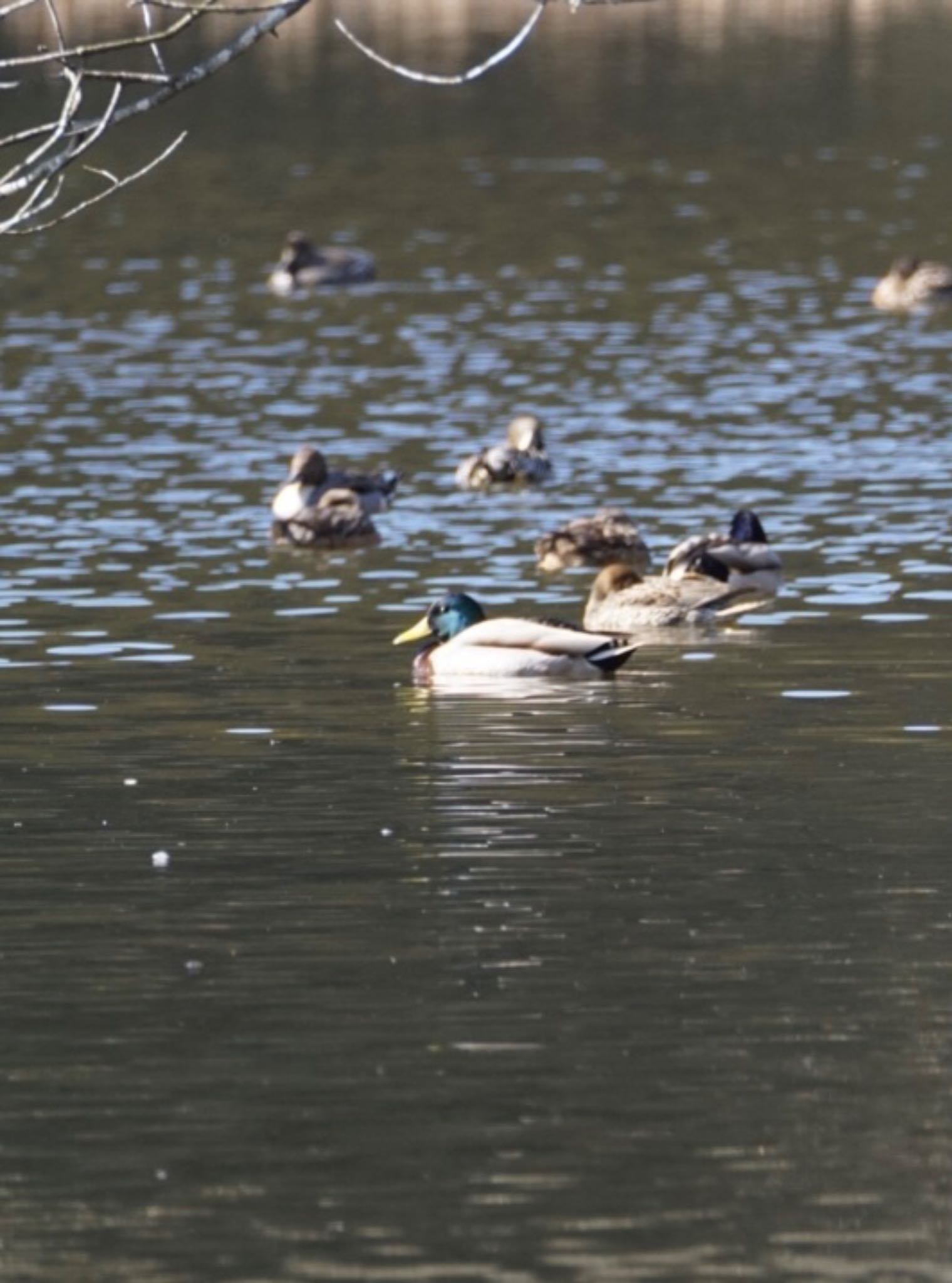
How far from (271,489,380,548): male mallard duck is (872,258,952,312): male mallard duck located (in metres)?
14.5

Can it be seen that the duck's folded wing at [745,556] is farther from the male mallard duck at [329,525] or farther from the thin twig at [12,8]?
the thin twig at [12,8]

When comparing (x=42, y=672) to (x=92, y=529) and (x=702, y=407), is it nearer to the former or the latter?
(x=92, y=529)

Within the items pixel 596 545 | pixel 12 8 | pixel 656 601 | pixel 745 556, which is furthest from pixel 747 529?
pixel 12 8

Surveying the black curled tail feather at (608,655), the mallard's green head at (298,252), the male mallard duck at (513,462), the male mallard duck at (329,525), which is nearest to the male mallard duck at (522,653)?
the black curled tail feather at (608,655)

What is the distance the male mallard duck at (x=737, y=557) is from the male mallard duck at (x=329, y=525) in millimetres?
2670

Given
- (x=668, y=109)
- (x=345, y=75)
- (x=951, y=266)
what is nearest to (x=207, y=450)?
(x=951, y=266)

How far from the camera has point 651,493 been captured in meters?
24.7

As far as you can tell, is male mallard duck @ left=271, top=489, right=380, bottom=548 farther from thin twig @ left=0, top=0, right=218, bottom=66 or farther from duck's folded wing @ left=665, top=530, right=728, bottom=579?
thin twig @ left=0, top=0, right=218, bottom=66

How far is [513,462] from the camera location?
2491 cm

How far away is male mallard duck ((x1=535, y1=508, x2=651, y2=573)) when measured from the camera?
2166cm

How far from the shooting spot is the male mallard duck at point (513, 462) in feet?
81.7

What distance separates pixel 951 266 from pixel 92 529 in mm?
19876

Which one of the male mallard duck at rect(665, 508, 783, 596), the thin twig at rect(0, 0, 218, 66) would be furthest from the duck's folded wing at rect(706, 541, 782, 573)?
the thin twig at rect(0, 0, 218, 66)

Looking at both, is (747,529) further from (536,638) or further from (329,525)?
(536,638)
